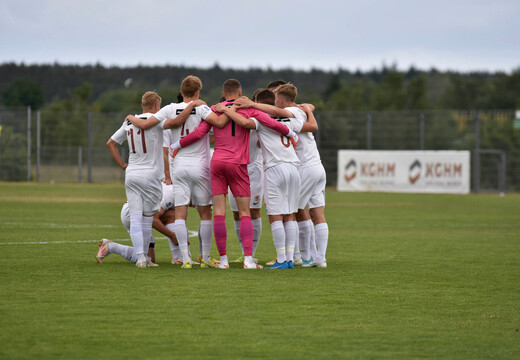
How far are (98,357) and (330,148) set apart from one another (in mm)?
34843

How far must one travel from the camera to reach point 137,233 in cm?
962

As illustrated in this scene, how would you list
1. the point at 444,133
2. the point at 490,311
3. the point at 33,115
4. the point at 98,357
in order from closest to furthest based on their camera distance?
1. the point at 98,357
2. the point at 490,311
3. the point at 444,133
4. the point at 33,115

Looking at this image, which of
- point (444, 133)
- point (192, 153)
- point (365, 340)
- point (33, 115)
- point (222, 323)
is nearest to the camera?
point (365, 340)

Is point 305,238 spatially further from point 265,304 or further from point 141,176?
point 265,304

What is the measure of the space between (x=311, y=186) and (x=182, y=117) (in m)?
1.75

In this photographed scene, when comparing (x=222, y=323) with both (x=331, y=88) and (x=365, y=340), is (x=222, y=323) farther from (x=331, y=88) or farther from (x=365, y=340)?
(x=331, y=88)

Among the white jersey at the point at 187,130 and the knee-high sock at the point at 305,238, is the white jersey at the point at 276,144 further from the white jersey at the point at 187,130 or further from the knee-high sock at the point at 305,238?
the knee-high sock at the point at 305,238

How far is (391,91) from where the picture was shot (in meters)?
87.1

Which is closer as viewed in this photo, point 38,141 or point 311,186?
point 311,186

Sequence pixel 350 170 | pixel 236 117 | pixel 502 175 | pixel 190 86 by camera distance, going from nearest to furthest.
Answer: pixel 236 117
pixel 190 86
pixel 502 175
pixel 350 170

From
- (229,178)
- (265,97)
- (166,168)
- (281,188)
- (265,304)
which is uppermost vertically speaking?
(265,97)

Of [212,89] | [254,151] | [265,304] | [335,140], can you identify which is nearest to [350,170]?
[335,140]

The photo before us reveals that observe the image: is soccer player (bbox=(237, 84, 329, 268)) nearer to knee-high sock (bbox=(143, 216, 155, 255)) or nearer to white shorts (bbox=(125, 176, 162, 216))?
white shorts (bbox=(125, 176, 162, 216))

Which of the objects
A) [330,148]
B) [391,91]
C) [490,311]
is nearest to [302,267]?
[490,311]
